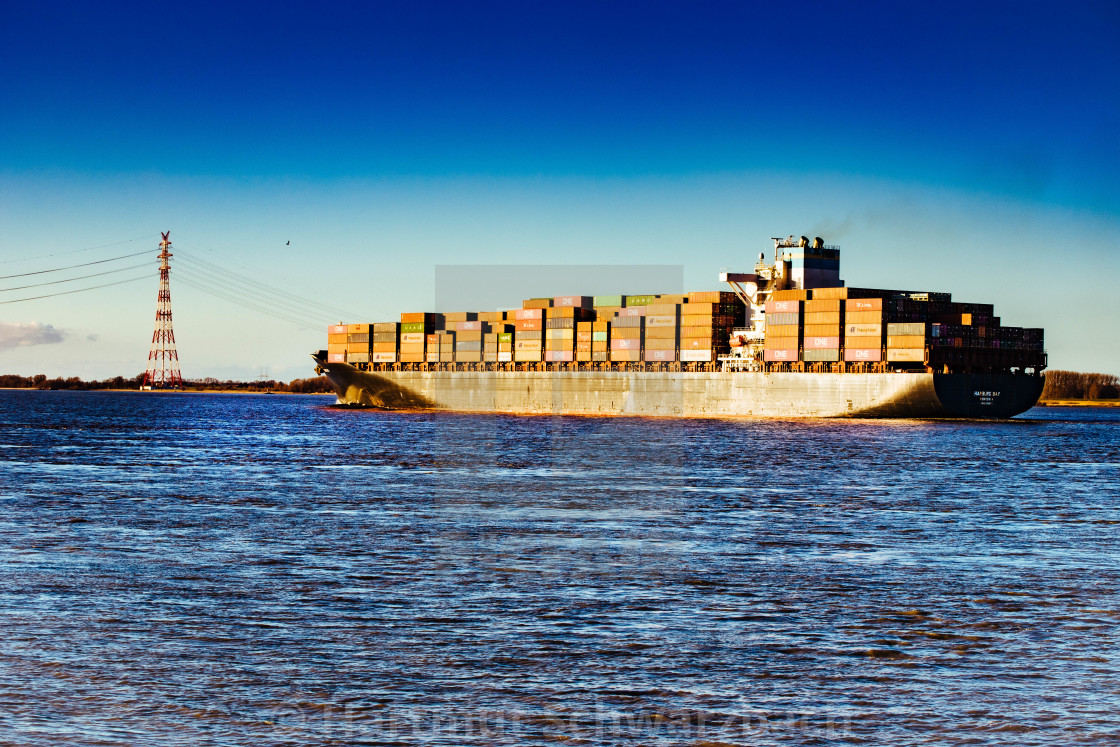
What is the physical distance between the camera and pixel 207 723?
10992 mm

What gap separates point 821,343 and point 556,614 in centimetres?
8454

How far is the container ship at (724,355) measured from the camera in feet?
303

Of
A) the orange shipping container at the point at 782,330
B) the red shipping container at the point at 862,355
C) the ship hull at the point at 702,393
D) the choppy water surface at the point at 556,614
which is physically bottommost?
the choppy water surface at the point at 556,614

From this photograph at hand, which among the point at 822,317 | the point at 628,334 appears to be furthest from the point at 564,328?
the point at 822,317

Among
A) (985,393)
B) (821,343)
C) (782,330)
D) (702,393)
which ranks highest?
(782,330)

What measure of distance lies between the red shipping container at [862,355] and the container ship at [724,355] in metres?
0.09

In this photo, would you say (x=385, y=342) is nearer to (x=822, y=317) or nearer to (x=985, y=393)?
(x=822, y=317)

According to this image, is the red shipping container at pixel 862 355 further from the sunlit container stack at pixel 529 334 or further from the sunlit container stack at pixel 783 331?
the sunlit container stack at pixel 529 334

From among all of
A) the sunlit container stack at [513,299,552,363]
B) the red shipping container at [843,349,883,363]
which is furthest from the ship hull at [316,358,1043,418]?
the sunlit container stack at [513,299,552,363]

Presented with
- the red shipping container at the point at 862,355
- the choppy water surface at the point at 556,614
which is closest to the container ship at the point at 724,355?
the red shipping container at the point at 862,355

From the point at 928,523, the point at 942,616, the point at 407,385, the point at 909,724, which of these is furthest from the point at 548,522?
the point at 407,385

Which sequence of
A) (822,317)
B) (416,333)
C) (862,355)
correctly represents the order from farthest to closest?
(416,333), (822,317), (862,355)

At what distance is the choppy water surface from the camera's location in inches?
444

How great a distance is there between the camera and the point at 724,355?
354 ft
